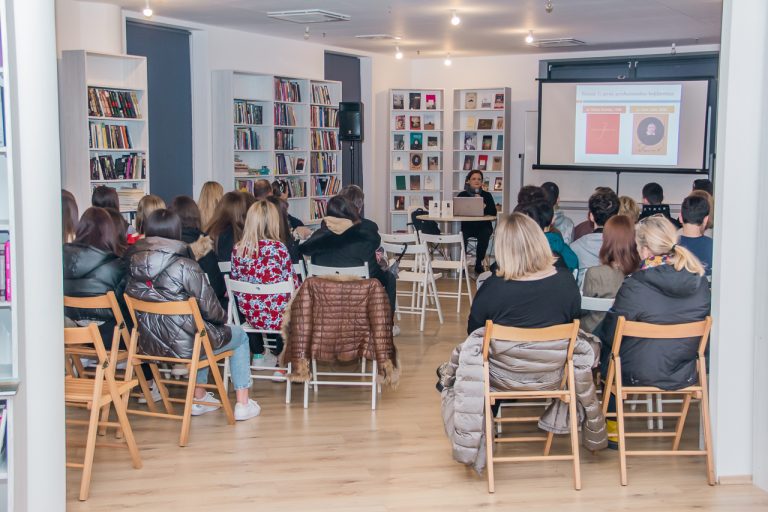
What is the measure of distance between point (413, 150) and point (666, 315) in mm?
9702

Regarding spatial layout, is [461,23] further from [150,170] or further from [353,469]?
[353,469]

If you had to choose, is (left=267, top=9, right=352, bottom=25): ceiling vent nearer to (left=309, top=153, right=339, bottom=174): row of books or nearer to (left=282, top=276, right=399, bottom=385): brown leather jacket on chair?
(left=309, top=153, right=339, bottom=174): row of books

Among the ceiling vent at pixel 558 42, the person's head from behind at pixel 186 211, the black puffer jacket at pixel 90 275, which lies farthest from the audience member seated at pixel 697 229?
the ceiling vent at pixel 558 42

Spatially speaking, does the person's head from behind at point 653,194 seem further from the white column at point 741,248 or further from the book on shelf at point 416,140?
the book on shelf at point 416,140

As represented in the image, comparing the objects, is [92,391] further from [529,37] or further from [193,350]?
[529,37]

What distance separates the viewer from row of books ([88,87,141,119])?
823 cm

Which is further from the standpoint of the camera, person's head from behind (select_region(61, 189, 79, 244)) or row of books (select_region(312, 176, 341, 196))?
row of books (select_region(312, 176, 341, 196))

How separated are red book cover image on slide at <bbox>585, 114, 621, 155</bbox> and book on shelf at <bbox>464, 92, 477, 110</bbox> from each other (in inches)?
89.1

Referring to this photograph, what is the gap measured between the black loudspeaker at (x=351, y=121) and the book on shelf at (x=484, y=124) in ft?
7.95

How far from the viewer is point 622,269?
4887mm

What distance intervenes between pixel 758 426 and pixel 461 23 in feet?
22.1

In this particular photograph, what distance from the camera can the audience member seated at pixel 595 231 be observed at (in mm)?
5676

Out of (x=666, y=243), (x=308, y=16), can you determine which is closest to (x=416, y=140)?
(x=308, y=16)

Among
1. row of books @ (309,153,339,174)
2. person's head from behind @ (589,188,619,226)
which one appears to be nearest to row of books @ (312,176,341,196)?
row of books @ (309,153,339,174)
